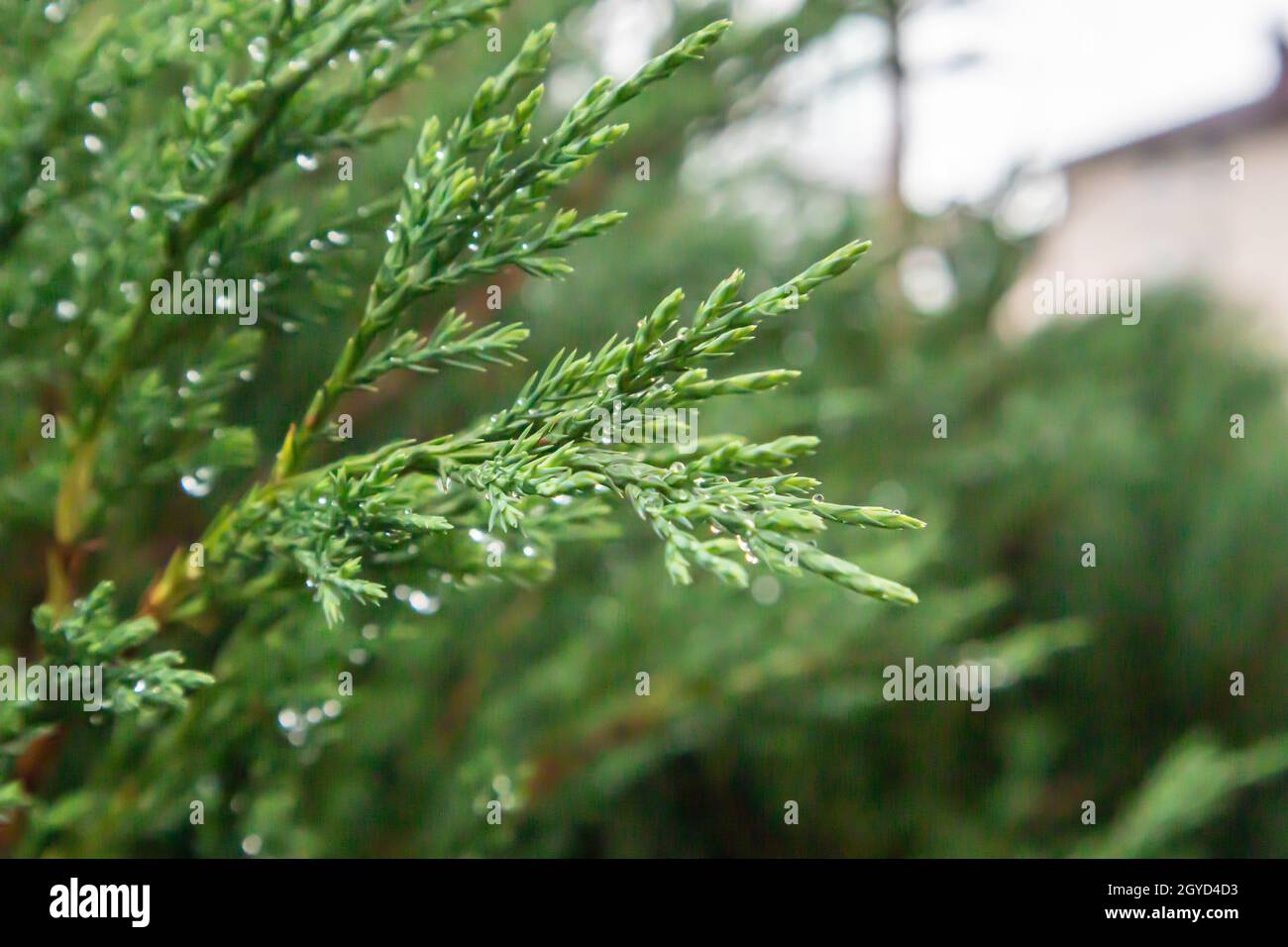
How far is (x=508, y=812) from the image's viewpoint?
6.74 ft

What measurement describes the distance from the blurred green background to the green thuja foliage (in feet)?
0.22

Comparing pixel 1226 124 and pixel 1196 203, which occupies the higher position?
pixel 1226 124

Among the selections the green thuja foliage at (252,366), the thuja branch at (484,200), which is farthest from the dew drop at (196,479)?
the thuja branch at (484,200)

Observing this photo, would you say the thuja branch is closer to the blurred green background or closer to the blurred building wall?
the blurred green background

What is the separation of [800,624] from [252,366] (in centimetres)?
161

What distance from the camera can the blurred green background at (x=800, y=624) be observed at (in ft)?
6.78

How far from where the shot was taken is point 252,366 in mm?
1459

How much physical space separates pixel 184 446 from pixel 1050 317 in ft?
13.6

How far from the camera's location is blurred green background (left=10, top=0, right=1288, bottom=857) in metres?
2.07
